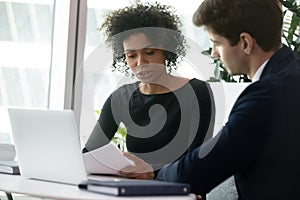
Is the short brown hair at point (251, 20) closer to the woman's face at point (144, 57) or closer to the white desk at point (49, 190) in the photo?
the white desk at point (49, 190)

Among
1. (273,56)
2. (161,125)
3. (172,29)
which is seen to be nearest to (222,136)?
(273,56)

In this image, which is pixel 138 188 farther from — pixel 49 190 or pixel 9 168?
pixel 9 168

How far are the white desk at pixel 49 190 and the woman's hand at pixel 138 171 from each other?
1.15 ft

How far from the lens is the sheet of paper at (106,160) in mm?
1968

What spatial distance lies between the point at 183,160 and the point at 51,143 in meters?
0.42

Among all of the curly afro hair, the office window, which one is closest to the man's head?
the curly afro hair

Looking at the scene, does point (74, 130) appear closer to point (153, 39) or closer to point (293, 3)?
point (153, 39)

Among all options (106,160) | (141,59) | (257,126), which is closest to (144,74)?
(141,59)

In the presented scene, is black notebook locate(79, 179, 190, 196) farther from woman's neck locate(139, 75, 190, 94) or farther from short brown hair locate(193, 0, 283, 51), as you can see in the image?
woman's neck locate(139, 75, 190, 94)

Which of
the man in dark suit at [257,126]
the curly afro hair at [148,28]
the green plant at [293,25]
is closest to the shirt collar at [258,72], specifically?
the man in dark suit at [257,126]

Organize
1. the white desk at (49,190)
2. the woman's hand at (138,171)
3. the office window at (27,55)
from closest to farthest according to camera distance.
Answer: the white desk at (49,190)
the woman's hand at (138,171)
the office window at (27,55)

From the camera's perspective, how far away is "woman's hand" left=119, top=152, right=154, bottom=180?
2137 mm

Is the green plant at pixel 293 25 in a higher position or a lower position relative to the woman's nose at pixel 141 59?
higher

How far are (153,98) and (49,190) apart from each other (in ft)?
3.74
